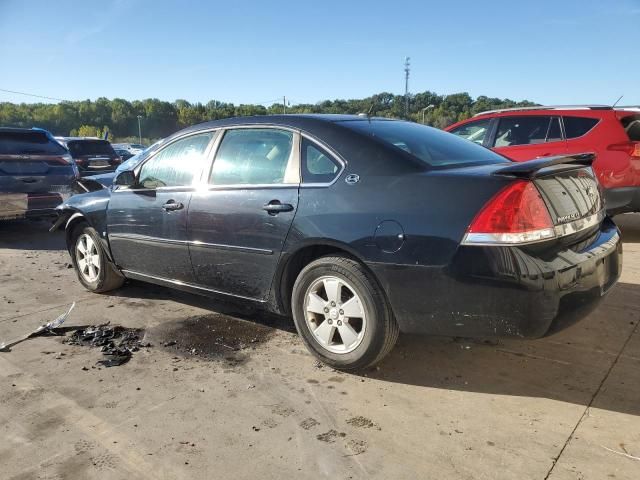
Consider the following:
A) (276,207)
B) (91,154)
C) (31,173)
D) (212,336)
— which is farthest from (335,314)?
(91,154)

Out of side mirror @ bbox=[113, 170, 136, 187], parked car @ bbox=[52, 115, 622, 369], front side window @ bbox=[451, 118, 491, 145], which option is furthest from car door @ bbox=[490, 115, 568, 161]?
side mirror @ bbox=[113, 170, 136, 187]

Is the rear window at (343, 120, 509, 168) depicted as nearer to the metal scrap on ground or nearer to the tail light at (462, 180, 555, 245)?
the tail light at (462, 180, 555, 245)

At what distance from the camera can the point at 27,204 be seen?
26.9 feet

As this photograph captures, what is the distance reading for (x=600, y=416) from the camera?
276 cm

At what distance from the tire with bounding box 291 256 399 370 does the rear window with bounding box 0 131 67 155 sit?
6809 mm

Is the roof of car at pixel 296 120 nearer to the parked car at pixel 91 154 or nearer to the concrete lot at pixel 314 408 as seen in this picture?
the concrete lot at pixel 314 408

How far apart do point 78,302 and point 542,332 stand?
13.3 ft

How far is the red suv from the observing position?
6957mm

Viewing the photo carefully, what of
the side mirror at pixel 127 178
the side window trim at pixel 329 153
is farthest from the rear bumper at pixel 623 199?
the side mirror at pixel 127 178

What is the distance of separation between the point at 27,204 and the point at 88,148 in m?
6.13

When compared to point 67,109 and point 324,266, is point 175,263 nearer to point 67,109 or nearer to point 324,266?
point 324,266

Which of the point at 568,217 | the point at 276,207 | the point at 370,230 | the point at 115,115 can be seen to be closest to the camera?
the point at 568,217

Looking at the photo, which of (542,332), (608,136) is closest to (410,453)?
(542,332)

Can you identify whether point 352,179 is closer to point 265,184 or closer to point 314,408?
point 265,184
